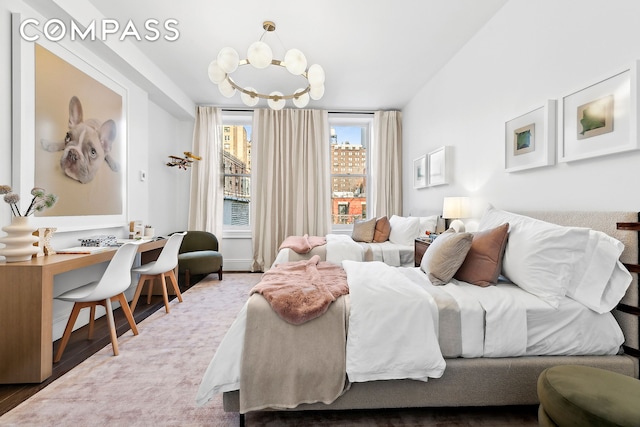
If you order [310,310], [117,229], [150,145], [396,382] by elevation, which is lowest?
[396,382]

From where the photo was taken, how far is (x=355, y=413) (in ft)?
5.16

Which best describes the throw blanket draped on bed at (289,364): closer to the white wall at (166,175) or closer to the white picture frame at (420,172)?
the white picture frame at (420,172)

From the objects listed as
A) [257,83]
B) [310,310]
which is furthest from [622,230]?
[257,83]

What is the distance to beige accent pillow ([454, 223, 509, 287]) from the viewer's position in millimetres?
1814

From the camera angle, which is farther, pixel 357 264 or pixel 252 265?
pixel 252 265

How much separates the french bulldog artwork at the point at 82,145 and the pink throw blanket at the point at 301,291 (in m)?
2.07

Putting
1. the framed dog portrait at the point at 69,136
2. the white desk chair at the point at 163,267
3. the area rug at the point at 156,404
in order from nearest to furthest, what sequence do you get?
1. the area rug at the point at 156,404
2. the framed dog portrait at the point at 69,136
3. the white desk chair at the point at 163,267

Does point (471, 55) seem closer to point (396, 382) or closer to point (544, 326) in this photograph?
point (544, 326)

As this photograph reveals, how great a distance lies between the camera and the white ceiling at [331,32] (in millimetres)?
2557

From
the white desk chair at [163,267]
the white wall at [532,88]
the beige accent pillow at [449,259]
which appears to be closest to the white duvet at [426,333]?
the beige accent pillow at [449,259]


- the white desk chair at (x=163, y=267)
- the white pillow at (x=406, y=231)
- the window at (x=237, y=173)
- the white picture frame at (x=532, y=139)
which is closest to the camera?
the white picture frame at (x=532, y=139)

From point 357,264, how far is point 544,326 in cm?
109

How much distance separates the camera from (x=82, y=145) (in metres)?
2.73

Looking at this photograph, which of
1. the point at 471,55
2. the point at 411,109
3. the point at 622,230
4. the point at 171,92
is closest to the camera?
the point at 622,230
